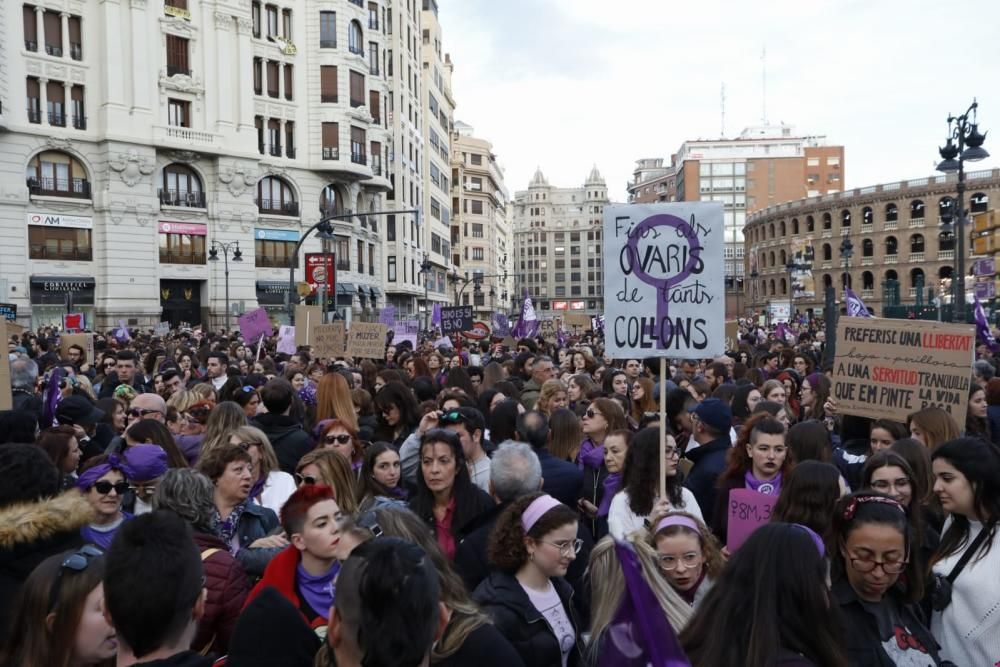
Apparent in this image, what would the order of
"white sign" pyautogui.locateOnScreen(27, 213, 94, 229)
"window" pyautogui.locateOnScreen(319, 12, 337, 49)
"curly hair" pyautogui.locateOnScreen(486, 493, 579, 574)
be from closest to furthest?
"curly hair" pyautogui.locateOnScreen(486, 493, 579, 574), "white sign" pyautogui.locateOnScreen(27, 213, 94, 229), "window" pyautogui.locateOnScreen(319, 12, 337, 49)

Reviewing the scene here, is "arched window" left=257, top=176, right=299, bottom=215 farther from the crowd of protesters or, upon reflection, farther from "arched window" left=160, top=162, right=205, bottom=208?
the crowd of protesters

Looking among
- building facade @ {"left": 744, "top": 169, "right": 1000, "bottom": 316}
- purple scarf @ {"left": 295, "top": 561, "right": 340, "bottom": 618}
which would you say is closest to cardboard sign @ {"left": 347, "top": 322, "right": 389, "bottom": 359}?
purple scarf @ {"left": 295, "top": 561, "right": 340, "bottom": 618}

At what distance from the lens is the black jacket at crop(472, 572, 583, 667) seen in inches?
136

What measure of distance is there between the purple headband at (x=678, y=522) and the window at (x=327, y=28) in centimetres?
4698

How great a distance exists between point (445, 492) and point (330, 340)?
9420mm

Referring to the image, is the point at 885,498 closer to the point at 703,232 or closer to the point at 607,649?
the point at 607,649

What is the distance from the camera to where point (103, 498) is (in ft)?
14.3

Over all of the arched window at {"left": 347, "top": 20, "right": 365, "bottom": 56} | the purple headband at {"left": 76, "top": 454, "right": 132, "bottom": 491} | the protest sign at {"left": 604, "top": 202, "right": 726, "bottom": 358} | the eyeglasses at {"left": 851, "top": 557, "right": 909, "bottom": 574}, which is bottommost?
the eyeglasses at {"left": 851, "top": 557, "right": 909, "bottom": 574}

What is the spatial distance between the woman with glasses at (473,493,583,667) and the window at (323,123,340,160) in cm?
4501

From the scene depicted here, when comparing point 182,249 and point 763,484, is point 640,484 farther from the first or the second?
point 182,249

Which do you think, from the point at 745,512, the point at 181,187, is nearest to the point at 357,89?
the point at 181,187

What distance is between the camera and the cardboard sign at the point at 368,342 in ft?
45.1

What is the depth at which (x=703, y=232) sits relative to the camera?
17.1ft

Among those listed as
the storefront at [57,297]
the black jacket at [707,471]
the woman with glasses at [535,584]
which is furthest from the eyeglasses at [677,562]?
the storefront at [57,297]
